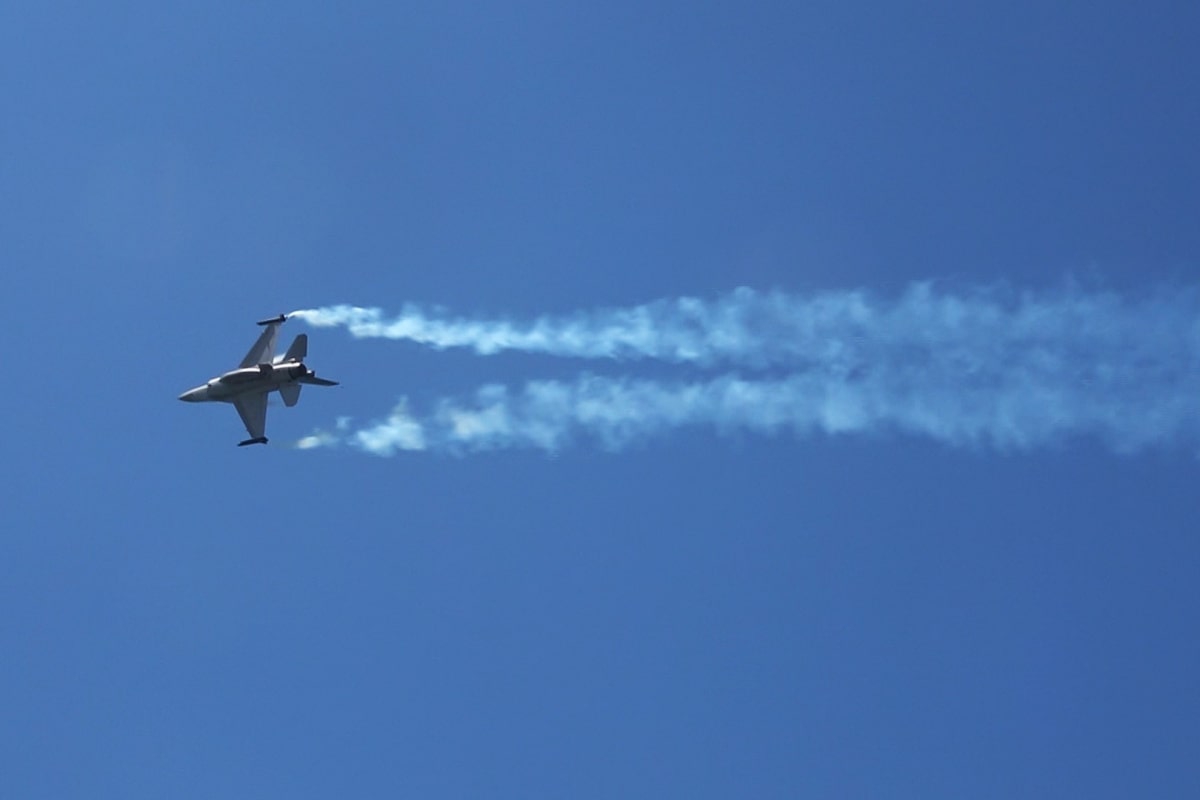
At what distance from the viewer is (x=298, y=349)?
73500 mm

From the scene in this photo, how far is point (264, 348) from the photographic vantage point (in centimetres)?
7506

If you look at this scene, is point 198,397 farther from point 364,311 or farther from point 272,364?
point 364,311

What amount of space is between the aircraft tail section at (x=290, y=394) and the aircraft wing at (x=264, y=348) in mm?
1867

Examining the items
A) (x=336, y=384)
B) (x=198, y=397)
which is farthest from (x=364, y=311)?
(x=198, y=397)

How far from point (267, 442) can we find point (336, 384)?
4.83 meters

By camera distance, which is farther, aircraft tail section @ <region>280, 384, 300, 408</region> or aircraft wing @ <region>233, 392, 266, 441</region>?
aircraft wing @ <region>233, 392, 266, 441</region>

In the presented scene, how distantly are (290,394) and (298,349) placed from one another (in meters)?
1.96

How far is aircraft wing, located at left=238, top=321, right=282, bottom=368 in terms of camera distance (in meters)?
75.0

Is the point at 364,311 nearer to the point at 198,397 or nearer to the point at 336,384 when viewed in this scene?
the point at 336,384

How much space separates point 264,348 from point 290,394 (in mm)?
2502

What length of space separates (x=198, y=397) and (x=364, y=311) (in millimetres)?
8949

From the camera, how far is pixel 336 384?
72750mm

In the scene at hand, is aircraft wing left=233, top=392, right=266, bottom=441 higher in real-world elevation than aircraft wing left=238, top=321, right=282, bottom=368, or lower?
lower

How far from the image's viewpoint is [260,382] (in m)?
73.7
